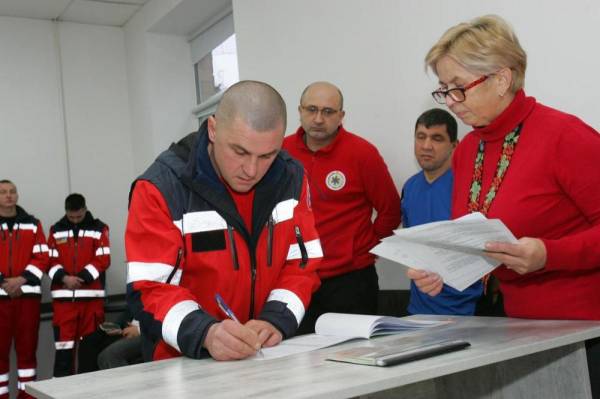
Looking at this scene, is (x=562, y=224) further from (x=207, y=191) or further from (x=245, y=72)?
(x=245, y=72)

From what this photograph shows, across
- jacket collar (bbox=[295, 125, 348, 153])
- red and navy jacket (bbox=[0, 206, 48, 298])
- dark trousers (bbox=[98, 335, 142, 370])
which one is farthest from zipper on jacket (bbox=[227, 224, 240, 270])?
red and navy jacket (bbox=[0, 206, 48, 298])

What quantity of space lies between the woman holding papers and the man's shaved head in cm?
45

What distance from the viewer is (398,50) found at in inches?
139

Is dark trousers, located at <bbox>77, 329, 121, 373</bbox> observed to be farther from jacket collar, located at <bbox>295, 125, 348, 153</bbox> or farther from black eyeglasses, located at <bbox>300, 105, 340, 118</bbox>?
black eyeglasses, located at <bbox>300, 105, 340, 118</bbox>

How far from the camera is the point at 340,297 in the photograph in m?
3.40

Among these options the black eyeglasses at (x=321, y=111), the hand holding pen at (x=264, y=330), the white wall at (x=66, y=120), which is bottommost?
the hand holding pen at (x=264, y=330)

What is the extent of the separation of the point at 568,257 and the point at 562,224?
151 mm

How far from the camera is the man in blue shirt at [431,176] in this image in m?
3.04

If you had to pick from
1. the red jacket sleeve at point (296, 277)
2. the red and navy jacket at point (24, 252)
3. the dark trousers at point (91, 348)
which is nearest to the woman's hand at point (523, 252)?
the red jacket sleeve at point (296, 277)

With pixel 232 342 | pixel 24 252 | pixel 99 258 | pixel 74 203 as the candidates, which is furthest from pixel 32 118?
pixel 232 342

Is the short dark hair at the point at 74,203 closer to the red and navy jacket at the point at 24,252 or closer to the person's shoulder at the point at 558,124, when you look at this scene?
the red and navy jacket at the point at 24,252

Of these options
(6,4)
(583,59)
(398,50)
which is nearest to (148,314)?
(583,59)

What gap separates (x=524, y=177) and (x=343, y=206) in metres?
1.79

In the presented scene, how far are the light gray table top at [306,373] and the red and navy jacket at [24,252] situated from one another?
4.68 metres
